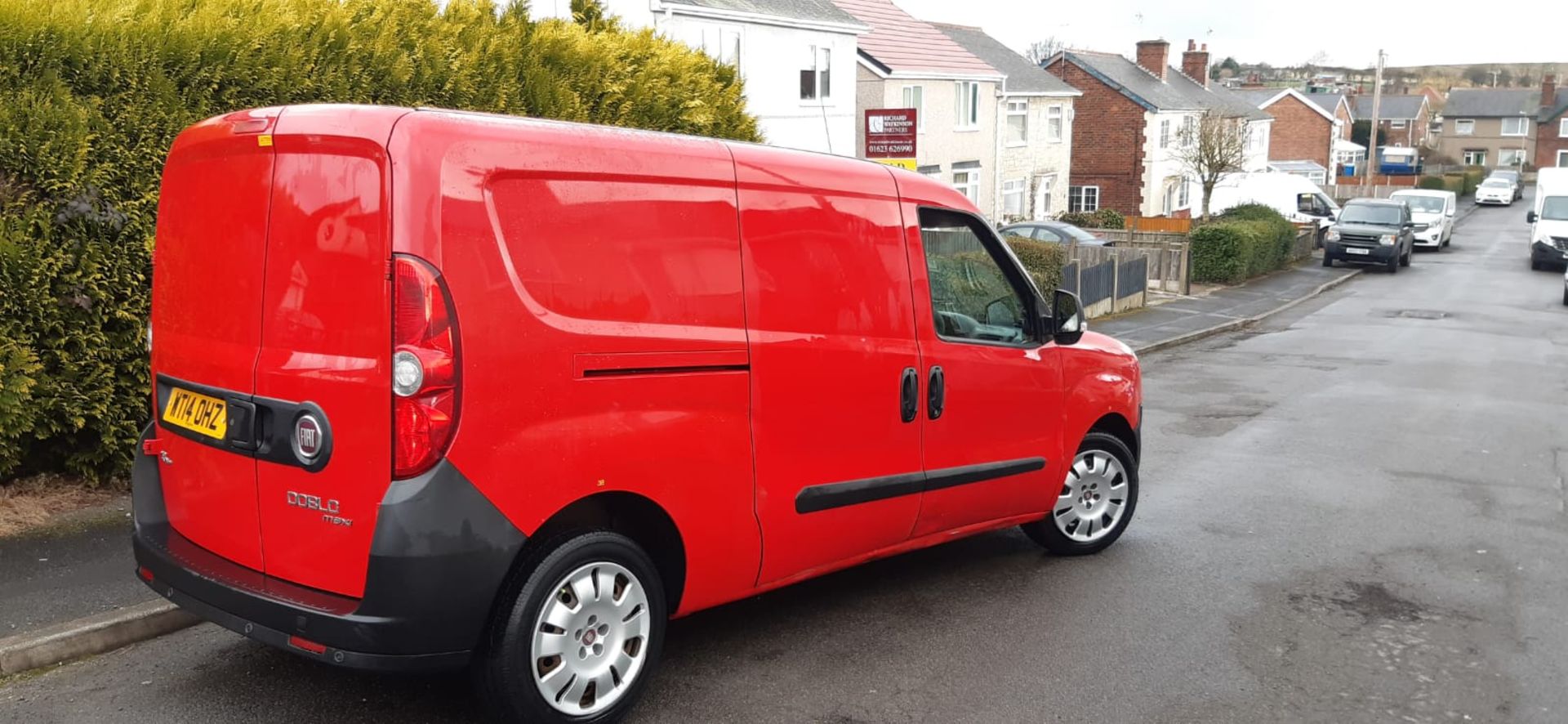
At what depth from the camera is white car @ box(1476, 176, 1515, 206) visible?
73.8 meters

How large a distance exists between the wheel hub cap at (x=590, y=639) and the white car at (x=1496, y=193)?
82.9 meters

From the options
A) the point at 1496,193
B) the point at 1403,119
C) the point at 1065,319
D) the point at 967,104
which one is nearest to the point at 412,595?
the point at 1065,319

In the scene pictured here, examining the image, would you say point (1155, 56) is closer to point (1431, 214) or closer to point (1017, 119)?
point (1017, 119)

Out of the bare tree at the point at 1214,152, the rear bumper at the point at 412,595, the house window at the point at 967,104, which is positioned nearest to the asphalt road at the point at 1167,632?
the rear bumper at the point at 412,595

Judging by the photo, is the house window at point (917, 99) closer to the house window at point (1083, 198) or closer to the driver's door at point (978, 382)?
the house window at point (1083, 198)

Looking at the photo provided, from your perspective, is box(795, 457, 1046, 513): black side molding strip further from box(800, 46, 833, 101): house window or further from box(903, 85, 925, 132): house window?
box(903, 85, 925, 132): house window

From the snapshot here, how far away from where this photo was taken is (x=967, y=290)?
231 inches

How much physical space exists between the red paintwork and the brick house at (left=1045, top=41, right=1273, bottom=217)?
44.6 metres

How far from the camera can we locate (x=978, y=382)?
5.75 metres

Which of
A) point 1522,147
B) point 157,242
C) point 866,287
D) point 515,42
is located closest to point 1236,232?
point 515,42

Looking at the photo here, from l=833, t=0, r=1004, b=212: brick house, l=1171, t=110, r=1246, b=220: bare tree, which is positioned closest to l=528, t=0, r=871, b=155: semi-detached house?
l=833, t=0, r=1004, b=212: brick house

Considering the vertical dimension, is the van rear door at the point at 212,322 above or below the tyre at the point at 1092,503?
above

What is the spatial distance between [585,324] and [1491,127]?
12764 centimetres

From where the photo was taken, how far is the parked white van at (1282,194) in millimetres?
47500
